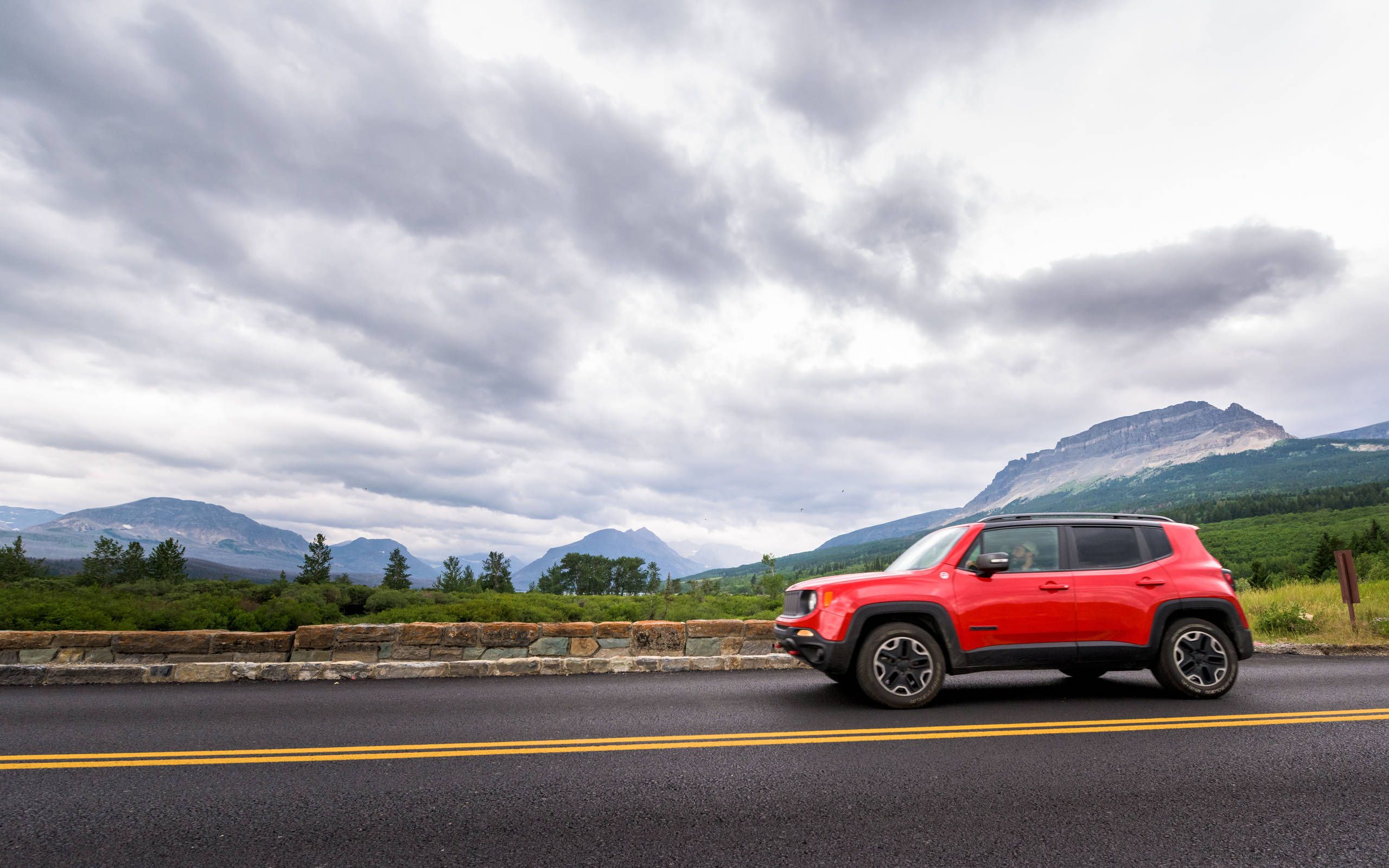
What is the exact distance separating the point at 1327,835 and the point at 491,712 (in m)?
6.06

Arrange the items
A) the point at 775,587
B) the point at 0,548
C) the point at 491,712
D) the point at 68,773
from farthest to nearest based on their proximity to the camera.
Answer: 1. the point at 775,587
2. the point at 0,548
3. the point at 491,712
4. the point at 68,773

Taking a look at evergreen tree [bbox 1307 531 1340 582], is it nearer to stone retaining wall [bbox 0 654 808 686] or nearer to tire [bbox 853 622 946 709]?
stone retaining wall [bbox 0 654 808 686]

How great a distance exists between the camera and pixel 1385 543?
8044 cm

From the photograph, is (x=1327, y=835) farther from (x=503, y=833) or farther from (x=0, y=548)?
(x=0, y=548)

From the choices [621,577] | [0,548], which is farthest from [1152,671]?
[621,577]

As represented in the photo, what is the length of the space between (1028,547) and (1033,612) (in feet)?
2.27

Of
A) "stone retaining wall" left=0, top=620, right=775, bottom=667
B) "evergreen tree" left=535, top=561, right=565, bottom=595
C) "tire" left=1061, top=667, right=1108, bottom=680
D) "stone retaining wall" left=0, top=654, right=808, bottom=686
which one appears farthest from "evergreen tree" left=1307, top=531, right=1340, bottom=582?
"evergreen tree" left=535, top=561, right=565, bottom=595

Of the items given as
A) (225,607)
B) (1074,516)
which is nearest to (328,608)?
(225,607)

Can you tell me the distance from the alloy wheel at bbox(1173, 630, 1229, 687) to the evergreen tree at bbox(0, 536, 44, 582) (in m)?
38.1

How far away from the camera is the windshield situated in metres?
7.27

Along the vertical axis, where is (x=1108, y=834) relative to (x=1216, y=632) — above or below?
below

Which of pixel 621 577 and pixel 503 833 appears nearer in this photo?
pixel 503 833

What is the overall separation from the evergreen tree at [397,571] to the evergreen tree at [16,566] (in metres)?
22.7

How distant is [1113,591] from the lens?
7.00 metres
